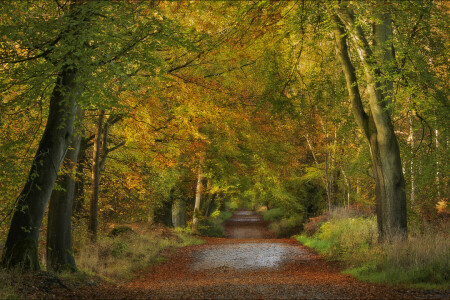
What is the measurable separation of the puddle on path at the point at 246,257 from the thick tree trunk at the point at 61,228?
Answer: 4434 mm

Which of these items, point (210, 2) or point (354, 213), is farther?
point (354, 213)

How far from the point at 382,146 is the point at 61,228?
9239 mm

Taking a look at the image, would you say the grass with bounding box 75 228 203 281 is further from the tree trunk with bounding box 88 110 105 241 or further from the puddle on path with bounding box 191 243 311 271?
the puddle on path with bounding box 191 243 311 271

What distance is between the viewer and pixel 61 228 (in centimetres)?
1081

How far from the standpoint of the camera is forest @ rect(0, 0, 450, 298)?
7988mm

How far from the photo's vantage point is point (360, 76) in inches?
462

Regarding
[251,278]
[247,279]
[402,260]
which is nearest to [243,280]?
[247,279]

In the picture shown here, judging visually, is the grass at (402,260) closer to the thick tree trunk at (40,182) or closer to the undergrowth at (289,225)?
the thick tree trunk at (40,182)

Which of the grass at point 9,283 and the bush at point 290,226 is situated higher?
the grass at point 9,283

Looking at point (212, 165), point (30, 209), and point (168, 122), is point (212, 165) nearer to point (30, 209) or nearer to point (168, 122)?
point (168, 122)

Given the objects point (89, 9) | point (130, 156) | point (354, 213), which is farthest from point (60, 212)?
point (354, 213)

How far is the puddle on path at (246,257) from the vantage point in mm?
A: 13991

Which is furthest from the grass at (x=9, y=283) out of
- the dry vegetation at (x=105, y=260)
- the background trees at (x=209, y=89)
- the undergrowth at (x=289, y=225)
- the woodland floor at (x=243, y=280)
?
the undergrowth at (x=289, y=225)

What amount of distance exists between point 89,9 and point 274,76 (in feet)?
21.4
